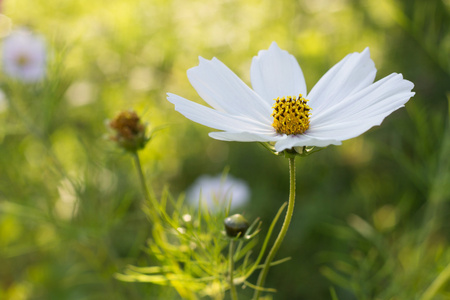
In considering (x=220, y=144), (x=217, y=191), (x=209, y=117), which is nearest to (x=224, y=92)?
(x=209, y=117)

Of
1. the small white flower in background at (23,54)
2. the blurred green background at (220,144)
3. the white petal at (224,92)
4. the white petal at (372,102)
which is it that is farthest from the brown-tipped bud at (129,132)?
the small white flower in background at (23,54)

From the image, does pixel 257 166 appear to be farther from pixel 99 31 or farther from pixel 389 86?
pixel 389 86

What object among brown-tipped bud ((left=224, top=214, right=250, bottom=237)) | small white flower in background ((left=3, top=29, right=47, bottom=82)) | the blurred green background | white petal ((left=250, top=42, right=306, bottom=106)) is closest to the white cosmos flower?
white petal ((left=250, top=42, right=306, bottom=106))

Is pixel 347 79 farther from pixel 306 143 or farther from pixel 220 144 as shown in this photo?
pixel 220 144

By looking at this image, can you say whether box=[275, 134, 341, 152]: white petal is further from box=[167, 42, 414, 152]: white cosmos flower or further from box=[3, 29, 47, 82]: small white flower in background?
box=[3, 29, 47, 82]: small white flower in background

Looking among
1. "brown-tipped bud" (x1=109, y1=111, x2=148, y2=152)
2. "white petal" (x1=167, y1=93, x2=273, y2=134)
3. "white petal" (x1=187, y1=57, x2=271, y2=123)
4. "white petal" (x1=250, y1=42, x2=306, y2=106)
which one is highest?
"white petal" (x1=250, y1=42, x2=306, y2=106)

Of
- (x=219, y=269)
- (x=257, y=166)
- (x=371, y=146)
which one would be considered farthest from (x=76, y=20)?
(x=219, y=269)
